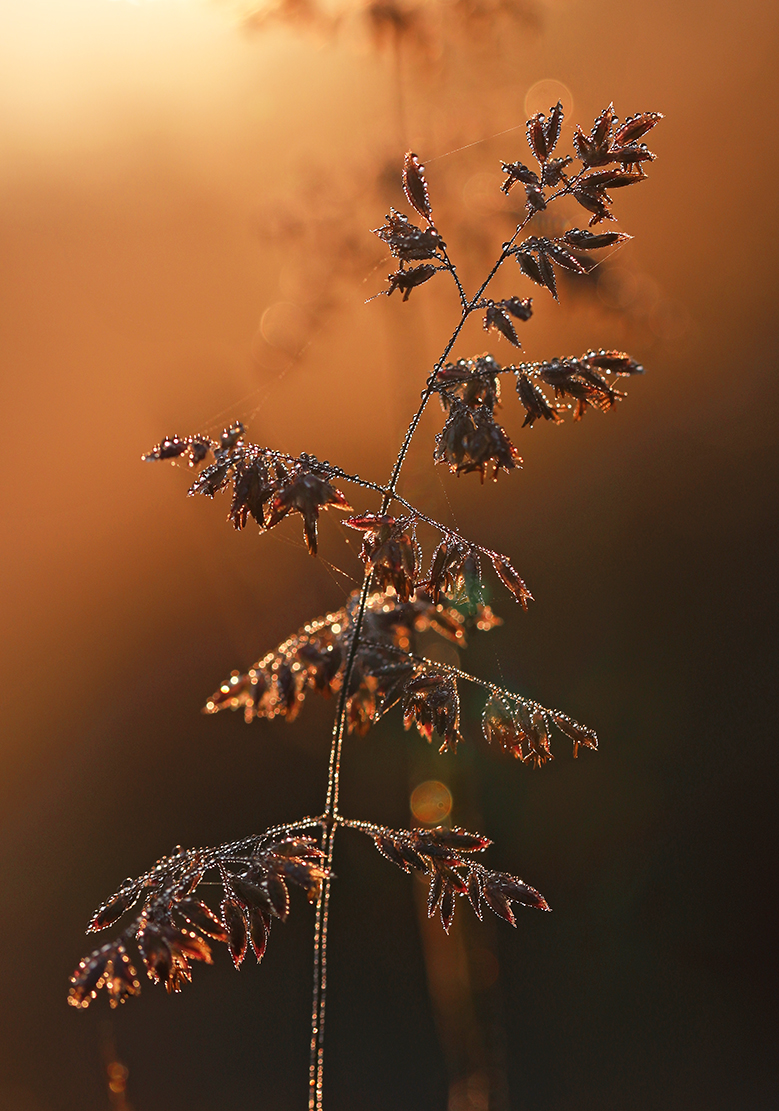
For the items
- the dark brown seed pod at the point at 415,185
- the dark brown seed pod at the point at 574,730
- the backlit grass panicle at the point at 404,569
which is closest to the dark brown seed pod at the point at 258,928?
the backlit grass panicle at the point at 404,569

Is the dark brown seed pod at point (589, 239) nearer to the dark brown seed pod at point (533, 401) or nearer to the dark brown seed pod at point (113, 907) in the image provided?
the dark brown seed pod at point (533, 401)

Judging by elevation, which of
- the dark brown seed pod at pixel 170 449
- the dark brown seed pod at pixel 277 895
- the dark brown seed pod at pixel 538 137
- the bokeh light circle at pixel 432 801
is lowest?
the dark brown seed pod at pixel 277 895

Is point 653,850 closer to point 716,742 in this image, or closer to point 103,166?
point 716,742

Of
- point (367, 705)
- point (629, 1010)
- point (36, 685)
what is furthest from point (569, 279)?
point (629, 1010)

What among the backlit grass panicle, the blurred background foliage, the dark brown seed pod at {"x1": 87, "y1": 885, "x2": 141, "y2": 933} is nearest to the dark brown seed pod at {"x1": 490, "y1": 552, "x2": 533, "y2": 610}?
the backlit grass panicle

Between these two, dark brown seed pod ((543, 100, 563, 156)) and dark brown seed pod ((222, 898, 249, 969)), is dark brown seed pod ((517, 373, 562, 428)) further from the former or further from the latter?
dark brown seed pod ((222, 898, 249, 969))
